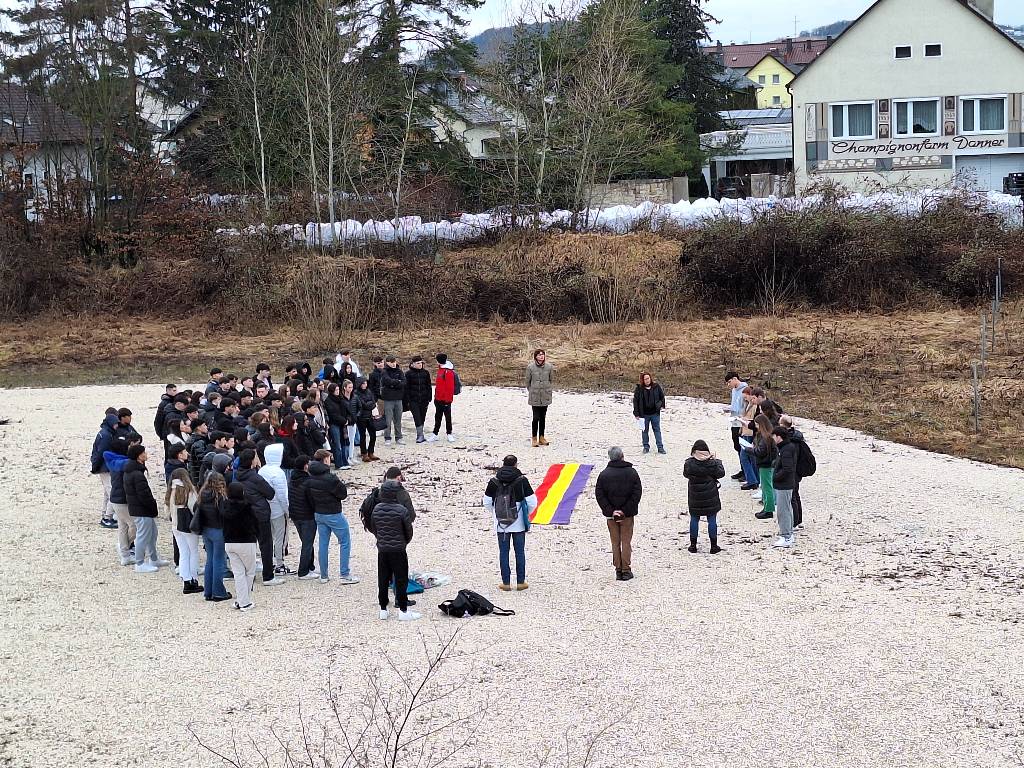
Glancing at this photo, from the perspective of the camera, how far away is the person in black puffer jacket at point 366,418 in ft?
A: 58.4

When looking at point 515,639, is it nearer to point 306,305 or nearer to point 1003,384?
point 1003,384

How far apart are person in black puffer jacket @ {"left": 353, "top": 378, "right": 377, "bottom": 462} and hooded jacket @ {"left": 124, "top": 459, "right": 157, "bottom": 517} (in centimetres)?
520

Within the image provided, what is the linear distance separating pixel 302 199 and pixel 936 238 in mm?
21145

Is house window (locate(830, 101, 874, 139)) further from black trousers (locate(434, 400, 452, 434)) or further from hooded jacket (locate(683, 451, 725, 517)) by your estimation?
hooded jacket (locate(683, 451, 725, 517))

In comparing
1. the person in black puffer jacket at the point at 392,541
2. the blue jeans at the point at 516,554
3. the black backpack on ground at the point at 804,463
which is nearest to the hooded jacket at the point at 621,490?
the blue jeans at the point at 516,554

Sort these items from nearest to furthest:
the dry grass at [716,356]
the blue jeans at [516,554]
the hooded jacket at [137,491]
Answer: the blue jeans at [516,554] < the hooded jacket at [137,491] < the dry grass at [716,356]

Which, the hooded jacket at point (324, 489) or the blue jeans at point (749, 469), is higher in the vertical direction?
the hooded jacket at point (324, 489)

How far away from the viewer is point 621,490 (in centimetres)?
1230

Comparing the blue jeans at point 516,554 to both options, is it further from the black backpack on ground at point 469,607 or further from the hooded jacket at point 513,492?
the black backpack on ground at point 469,607

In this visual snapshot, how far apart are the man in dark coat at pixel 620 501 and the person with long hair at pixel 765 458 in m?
2.19

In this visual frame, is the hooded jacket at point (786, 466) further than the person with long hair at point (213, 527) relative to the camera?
Yes

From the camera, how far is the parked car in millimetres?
43237

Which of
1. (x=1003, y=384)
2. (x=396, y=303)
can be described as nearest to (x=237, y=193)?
(x=396, y=303)

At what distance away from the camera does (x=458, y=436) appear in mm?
20156
